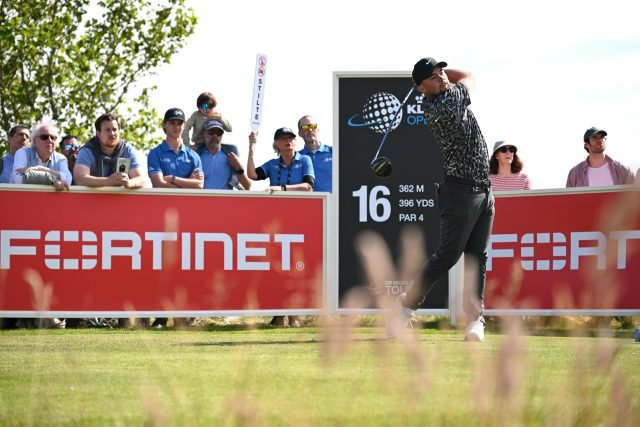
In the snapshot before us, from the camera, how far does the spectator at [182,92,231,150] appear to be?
13.7 metres

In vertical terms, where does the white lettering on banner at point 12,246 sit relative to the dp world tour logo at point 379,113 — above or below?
below

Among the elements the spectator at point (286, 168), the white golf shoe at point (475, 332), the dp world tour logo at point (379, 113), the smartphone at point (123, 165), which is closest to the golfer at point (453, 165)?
the white golf shoe at point (475, 332)

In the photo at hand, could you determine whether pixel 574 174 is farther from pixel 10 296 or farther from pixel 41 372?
pixel 41 372

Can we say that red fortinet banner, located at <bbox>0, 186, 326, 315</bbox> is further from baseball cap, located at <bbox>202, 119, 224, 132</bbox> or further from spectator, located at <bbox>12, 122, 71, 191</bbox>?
baseball cap, located at <bbox>202, 119, 224, 132</bbox>

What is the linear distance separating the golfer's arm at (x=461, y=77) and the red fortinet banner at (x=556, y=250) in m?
3.39

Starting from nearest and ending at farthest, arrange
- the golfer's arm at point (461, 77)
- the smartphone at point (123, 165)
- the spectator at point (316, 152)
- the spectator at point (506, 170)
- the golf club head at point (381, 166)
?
1. the golfer's arm at point (461, 77)
2. the smartphone at point (123, 165)
3. the golf club head at point (381, 166)
4. the spectator at point (506, 170)
5. the spectator at point (316, 152)

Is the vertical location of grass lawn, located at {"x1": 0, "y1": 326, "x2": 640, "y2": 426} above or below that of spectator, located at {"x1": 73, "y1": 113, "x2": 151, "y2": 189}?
below

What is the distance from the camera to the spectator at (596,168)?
13.4 meters

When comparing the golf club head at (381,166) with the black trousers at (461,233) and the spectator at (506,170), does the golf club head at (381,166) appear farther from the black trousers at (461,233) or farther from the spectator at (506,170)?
the black trousers at (461,233)

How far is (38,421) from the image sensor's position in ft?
16.7

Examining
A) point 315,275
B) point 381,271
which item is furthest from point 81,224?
point 381,271

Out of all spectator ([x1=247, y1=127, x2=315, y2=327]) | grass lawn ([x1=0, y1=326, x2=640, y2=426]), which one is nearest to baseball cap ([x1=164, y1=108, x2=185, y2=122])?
A: spectator ([x1=247, y1=127, x2=315, y2=327])

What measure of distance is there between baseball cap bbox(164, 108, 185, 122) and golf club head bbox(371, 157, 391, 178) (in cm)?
209

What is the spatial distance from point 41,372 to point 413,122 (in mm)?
6844
